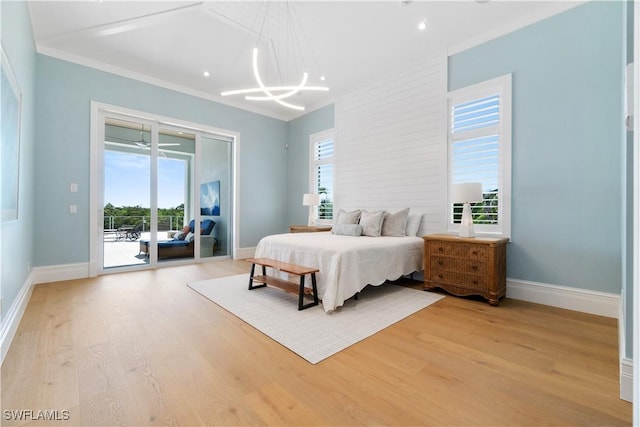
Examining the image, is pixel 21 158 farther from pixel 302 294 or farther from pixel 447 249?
pixel 447 249

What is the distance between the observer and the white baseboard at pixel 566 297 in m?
2.73

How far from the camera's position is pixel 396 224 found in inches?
165

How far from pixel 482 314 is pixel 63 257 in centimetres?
542

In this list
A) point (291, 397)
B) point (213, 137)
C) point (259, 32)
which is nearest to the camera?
point (291, 397)

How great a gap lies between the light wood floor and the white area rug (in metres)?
0.12

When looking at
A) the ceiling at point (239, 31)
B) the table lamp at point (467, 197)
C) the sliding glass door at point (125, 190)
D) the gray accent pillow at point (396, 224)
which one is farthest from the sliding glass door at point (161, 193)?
the table lamp at point (467, 197)

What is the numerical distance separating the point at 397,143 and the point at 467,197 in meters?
1.60

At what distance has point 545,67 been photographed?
3131mm

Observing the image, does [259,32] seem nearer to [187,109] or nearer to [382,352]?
[187,109]

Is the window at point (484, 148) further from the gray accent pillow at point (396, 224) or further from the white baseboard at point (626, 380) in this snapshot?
the white baseboard at point (626, 380)

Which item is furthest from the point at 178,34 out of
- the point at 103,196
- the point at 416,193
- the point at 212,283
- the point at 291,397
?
the point at 291,397

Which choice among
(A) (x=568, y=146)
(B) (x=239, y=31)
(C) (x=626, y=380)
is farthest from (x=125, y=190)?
(A) (x=568, y=146)

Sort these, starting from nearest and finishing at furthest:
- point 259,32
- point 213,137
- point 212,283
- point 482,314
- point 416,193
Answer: point 482,314 < point 259,32 < point 212,283 < point 416,193 < point 213,137

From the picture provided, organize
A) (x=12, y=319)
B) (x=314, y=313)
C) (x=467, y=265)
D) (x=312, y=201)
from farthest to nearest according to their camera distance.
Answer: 1. (x=312, y=201)
2. (x=467, y=265)
3. (x=314, y=313)
4. (x=12, y=319)
